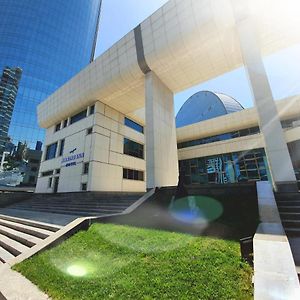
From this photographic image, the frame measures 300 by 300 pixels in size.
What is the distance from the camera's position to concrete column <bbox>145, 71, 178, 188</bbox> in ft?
46.0

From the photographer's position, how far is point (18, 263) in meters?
4.97

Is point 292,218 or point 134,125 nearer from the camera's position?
point 292,218

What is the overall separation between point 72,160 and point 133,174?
687 centimetres

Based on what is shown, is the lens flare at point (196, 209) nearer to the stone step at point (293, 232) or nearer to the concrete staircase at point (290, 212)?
the concrete staircase at point (290, 212)

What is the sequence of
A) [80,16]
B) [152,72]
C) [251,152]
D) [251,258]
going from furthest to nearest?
[80,16] < [251,152] < [152,72] < [251,258]

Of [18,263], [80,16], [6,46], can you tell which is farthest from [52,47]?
[18,263]

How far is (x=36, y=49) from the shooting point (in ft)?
230

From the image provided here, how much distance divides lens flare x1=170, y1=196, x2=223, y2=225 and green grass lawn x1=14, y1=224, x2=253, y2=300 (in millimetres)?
1568

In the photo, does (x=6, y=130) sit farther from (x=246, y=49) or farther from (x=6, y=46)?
(x=246, y=49)

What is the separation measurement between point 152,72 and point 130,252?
46.4ft

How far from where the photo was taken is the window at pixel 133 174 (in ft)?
69.8

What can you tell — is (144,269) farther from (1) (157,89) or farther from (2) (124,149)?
(2) (124,149)

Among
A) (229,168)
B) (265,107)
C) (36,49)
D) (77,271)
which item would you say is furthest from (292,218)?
(36,49)

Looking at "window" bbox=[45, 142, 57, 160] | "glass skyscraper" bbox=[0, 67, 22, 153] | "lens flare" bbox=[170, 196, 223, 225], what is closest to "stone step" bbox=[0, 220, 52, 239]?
"lens flare" bbox=[170, 196, 223, 225]
